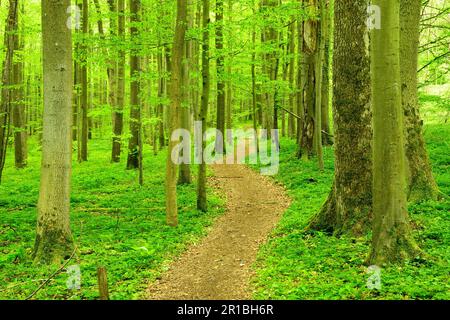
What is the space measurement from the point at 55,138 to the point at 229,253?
4155 millimetres

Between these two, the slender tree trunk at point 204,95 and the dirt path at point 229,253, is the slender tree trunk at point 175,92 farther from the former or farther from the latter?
the dirt path at point 229,253

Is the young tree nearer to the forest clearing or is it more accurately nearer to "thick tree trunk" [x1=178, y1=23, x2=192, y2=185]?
the forest clearing

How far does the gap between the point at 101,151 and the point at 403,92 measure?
2522 cm

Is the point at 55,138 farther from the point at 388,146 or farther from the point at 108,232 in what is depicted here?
the point at 388,146

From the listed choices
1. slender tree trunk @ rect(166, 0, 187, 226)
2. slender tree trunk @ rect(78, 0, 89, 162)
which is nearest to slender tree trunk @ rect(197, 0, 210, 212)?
slender tree trunk @ rect(166, 0, 187, 226)

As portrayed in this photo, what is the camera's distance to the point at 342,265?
650 cm

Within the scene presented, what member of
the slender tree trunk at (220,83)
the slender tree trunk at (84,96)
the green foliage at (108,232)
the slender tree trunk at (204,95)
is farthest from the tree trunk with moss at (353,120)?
the slender tree trunk at (84,96)

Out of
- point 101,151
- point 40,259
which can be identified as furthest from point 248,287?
point 101,151

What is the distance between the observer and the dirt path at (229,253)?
252 inches

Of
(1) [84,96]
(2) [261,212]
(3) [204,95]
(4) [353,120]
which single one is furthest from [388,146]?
(1) [84,96]
